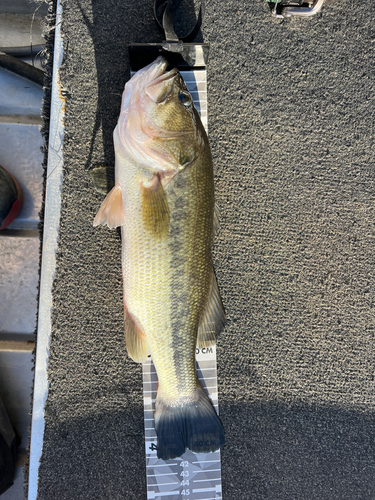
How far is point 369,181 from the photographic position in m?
1.35

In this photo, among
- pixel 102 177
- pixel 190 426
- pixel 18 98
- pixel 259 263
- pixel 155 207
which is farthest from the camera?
pixel 18 98

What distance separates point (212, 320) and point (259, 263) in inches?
15.3

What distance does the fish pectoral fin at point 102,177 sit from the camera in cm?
115

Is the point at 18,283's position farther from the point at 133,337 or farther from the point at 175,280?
the point at 175,280

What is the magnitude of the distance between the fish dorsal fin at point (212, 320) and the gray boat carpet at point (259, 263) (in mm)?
221

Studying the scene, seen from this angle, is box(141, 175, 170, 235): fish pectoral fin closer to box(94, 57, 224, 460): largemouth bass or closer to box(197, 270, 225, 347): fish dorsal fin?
box(94, 57, 224, 460): largemouth bass

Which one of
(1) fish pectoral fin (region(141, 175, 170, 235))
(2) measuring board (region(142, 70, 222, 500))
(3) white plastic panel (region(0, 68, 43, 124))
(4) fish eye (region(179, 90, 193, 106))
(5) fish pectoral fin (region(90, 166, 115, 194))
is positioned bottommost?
(2) measuring board (region(142, 70, 222, 500))

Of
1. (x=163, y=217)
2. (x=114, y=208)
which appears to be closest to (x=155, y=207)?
(x=163, y=217)

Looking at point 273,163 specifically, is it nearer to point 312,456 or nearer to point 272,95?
point 272,95

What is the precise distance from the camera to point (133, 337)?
102 cm

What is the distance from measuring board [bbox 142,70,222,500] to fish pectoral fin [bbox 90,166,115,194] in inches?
19.6

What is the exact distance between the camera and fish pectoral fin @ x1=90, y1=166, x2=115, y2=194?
1152 mm

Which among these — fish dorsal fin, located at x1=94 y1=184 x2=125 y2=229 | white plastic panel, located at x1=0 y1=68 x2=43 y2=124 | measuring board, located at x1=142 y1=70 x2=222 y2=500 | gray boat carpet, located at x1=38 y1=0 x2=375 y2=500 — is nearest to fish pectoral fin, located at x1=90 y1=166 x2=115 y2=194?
gray boat carpet, located at x1=38 y1=0 x2=375 y2=500

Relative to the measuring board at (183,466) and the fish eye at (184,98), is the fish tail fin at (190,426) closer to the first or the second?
the measuring board at (183,466)
